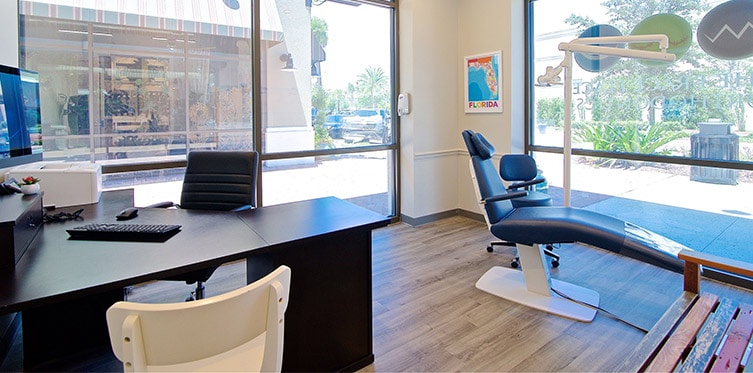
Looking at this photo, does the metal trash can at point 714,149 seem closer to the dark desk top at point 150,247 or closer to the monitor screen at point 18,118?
the dark desk top at point 150,247

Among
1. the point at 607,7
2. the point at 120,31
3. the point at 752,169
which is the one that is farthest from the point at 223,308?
the point at 607,7

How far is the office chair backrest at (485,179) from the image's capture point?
294 centimetres

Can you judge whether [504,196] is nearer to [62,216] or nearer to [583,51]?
[583,51]

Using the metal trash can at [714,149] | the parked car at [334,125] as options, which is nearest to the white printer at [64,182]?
the parked car at [334,125]

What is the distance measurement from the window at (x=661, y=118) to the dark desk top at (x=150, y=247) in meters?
2.70

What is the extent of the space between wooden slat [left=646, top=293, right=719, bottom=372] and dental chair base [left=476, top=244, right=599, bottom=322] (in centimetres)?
85

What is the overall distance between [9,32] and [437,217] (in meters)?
3.92

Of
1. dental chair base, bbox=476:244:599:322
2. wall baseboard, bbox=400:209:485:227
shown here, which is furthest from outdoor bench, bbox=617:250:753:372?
wall baseboard, bbox=400:209:485:227

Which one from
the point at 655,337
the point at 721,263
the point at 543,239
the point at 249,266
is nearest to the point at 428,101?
the point at 543,239

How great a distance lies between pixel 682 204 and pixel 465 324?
7.38ft

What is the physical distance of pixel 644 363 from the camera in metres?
1.45

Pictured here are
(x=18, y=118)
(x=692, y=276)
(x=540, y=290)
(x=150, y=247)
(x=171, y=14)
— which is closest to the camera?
(x=150, y=247)

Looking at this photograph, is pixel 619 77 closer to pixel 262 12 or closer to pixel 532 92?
pixel 532 92

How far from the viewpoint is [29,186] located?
206cm
